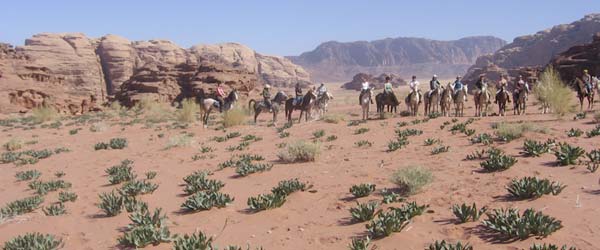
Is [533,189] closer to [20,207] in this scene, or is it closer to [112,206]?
[112,206]

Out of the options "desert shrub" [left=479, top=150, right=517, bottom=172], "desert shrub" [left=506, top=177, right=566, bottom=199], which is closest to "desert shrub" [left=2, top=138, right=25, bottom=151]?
"desert shrub" [left=479, top=150, right=517, bottom=172]

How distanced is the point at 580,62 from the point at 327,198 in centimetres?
3831

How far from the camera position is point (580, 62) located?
3741 cm

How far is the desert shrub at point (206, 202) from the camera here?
736cm

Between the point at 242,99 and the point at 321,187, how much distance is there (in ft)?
117

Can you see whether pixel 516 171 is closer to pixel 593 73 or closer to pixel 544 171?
pixel 544 171

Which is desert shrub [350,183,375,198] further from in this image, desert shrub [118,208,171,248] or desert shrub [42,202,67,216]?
desert shrub [42,202,67,216]

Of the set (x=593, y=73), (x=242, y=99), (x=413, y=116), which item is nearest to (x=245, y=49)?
(x=242, y=99)

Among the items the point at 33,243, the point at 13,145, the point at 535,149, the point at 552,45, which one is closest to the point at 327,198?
the point at 33,243

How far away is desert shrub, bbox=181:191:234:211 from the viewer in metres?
7.36

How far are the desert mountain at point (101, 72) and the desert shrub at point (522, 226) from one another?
3953 cm

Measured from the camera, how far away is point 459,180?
26.1ft

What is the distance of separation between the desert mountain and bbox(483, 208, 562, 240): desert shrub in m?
39.5

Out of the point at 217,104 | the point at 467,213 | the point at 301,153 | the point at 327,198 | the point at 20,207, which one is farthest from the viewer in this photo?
the point at 217,104
